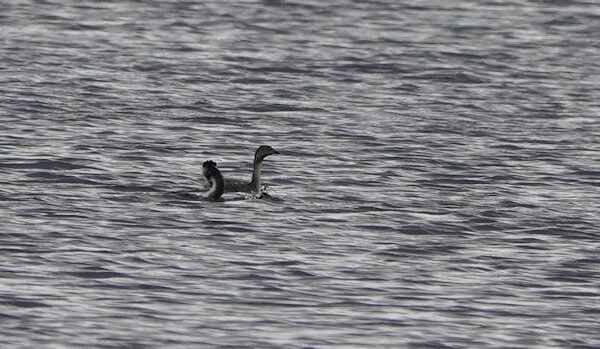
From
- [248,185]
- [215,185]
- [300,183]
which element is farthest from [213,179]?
[300,183]

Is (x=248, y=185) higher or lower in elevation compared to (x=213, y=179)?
lower

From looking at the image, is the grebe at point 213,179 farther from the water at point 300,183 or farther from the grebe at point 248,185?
the grebe at point 248,185

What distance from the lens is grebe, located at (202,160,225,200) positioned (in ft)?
73.5

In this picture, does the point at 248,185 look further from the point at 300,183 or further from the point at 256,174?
the point at 300,183

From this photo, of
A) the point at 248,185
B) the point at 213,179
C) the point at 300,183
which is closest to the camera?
the point at 213,179

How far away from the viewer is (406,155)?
26156mm

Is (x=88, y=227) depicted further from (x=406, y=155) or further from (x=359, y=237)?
(x=406, y=155)

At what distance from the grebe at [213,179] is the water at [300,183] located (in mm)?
246

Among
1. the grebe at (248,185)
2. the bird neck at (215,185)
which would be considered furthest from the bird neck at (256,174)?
the bird neck at (215,185)

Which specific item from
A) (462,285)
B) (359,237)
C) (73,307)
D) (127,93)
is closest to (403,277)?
(462,285)

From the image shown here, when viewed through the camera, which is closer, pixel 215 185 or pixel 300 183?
pixel 215 185

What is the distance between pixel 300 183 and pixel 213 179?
198cm

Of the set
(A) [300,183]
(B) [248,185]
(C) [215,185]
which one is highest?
(C) [215,185]

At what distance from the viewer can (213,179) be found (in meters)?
22.4
